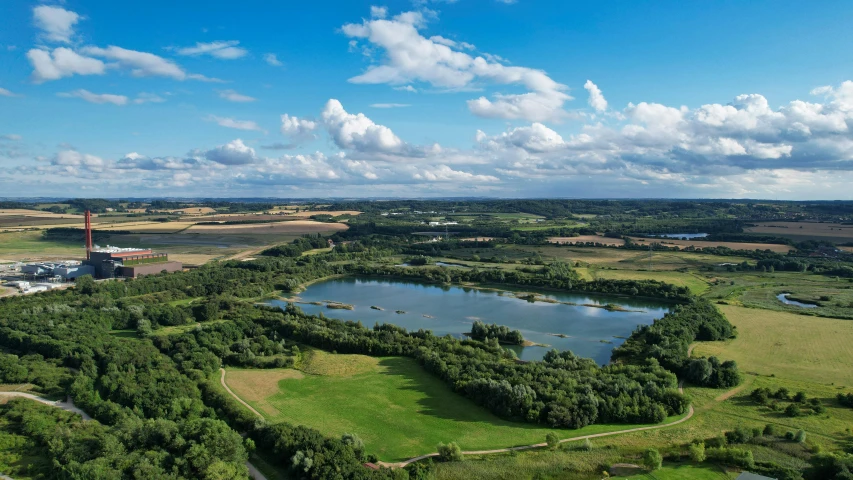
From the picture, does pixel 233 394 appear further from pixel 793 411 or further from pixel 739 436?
pixel 793 411

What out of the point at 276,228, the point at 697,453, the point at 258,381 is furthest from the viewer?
the point at 276,228

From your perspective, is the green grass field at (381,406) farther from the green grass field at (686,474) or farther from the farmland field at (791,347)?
the farmland field at (791,347)

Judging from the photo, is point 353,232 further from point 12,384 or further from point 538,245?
point 12,384

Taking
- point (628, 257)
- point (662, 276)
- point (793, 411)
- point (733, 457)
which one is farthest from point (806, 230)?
point (733, 457)

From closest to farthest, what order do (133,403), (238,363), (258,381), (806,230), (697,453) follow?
(697,453) → (133,403) → (258,381) → (238,363) → (806,230)

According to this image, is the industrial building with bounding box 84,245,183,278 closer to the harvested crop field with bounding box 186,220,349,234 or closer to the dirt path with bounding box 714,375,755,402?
the harvested crop field with bounding box 186,220,349,234

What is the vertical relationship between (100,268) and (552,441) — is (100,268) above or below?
above

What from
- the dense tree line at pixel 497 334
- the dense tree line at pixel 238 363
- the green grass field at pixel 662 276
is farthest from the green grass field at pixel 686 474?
the green grass field at pixel 662 276
